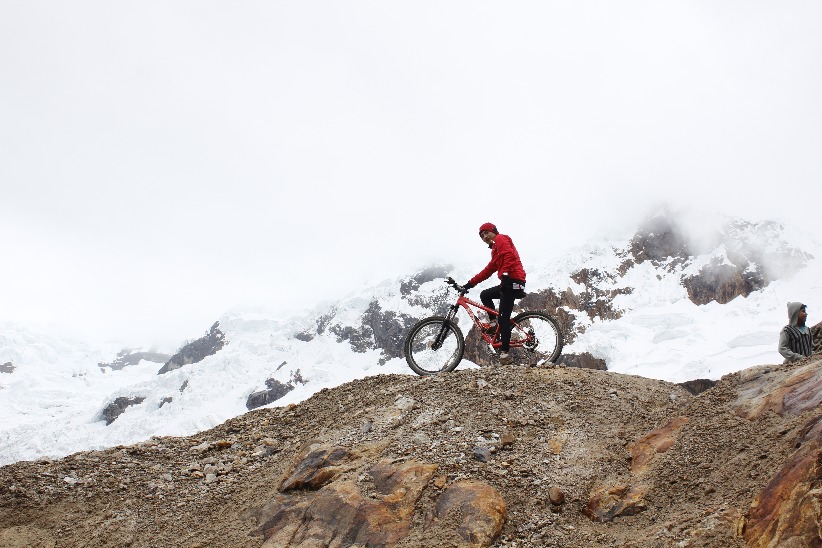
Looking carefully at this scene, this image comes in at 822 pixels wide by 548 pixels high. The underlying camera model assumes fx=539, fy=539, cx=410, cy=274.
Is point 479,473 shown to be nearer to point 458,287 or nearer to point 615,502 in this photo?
point 615,502

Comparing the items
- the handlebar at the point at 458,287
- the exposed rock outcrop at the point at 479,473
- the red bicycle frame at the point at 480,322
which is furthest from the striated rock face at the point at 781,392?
the handlebar at the point at 458,287

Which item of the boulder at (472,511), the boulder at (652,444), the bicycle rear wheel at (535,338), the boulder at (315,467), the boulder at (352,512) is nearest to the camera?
the boulder at (472,511)

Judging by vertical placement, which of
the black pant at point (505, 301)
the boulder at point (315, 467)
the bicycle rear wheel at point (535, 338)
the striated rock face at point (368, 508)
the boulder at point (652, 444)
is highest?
the black pant at point (505, 301)

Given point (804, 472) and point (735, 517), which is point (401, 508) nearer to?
point (735, 517)

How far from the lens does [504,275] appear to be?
11781 mm

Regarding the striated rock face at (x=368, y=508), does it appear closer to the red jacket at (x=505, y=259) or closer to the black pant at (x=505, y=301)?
the black pant at (x=505, y=301)

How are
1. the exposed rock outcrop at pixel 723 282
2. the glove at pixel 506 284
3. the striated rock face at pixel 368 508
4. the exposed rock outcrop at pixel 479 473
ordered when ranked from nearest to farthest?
the exposed rock outcrop at pixel 479 473 < the striated rock face at pixel 368 508 < the glove at pixel 506 284 < the exposed rock outcrop at pixel 723 282

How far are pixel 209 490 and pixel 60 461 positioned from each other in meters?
3.22

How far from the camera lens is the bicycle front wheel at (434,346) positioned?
41.6ft

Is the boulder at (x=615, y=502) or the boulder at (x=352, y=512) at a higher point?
the boulder at (x=352, y=512)

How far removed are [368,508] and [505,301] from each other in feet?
18.2

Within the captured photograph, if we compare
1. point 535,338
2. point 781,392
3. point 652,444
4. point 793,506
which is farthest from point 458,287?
point 793,506

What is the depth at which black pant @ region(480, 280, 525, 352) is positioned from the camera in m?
11.7

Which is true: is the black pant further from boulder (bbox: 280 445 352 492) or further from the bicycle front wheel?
boulder (bbox: 280 445 352 492)
